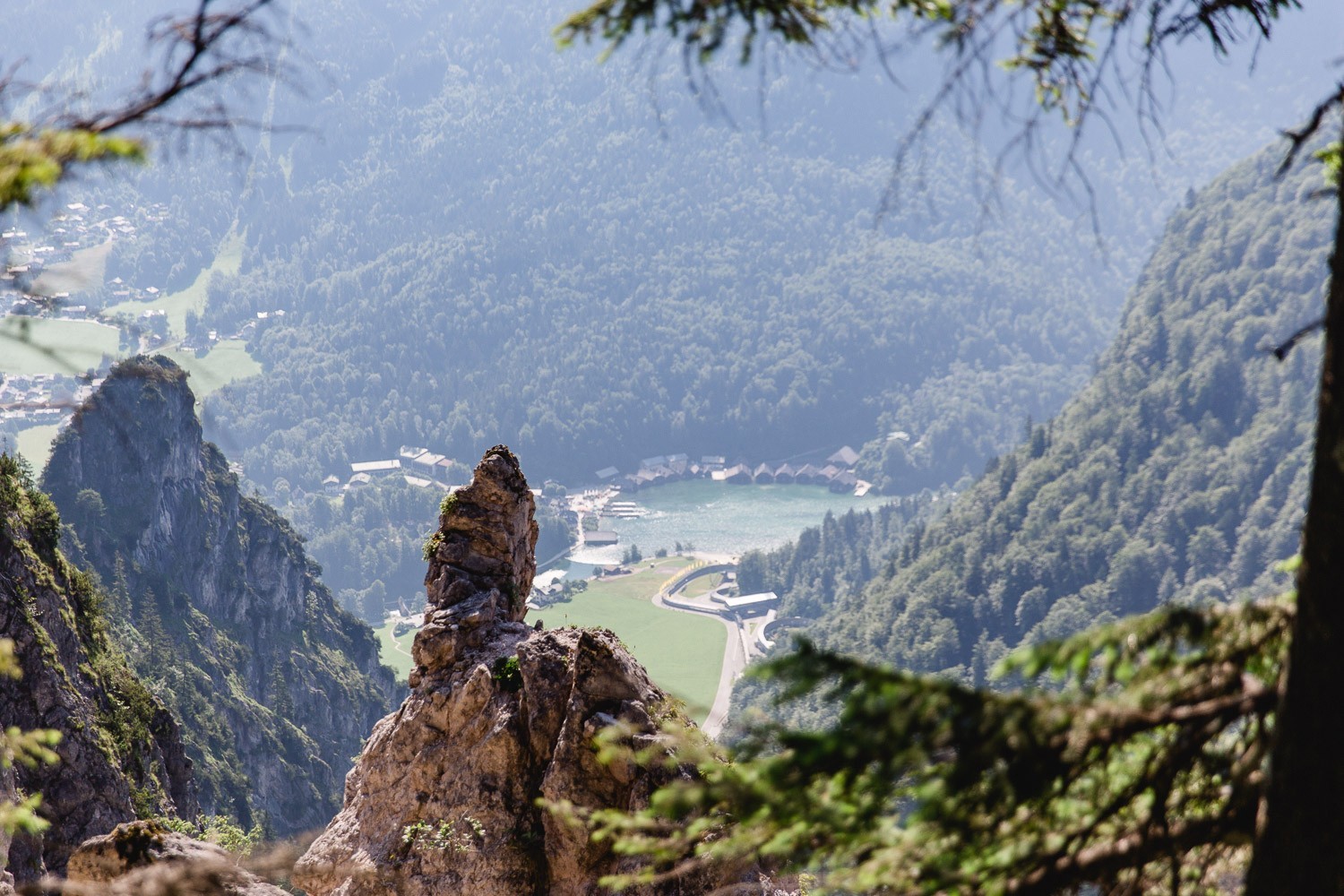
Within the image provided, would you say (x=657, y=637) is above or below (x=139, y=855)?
below

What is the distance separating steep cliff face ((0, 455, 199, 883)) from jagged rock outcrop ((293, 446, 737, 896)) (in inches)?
249

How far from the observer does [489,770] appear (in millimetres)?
18094

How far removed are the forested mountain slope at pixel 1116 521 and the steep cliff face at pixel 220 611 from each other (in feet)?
244

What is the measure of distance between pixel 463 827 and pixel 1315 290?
210029mm

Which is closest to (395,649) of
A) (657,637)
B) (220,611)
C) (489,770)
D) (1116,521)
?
(657,637)

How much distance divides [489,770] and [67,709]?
1571cm

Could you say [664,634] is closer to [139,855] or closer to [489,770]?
[489,770]

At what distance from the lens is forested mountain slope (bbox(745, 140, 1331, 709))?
163375mm

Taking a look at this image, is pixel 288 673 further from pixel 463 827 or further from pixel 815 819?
pixel 815 819

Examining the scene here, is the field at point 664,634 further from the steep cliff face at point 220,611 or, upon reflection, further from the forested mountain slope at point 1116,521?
the steep cliff face at point 220,611

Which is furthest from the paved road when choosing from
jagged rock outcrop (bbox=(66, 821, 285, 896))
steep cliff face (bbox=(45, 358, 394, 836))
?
jagged rock outcrop (bbox=(66, 821, 285, 896))

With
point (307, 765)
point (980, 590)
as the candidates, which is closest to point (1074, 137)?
point (307, 765)

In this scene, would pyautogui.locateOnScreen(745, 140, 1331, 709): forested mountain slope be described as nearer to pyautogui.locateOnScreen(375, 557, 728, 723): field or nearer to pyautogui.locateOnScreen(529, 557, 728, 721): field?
pyautogui.locateOnScreen(529, 557, 728, 721): field

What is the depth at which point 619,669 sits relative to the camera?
57.0 ft
